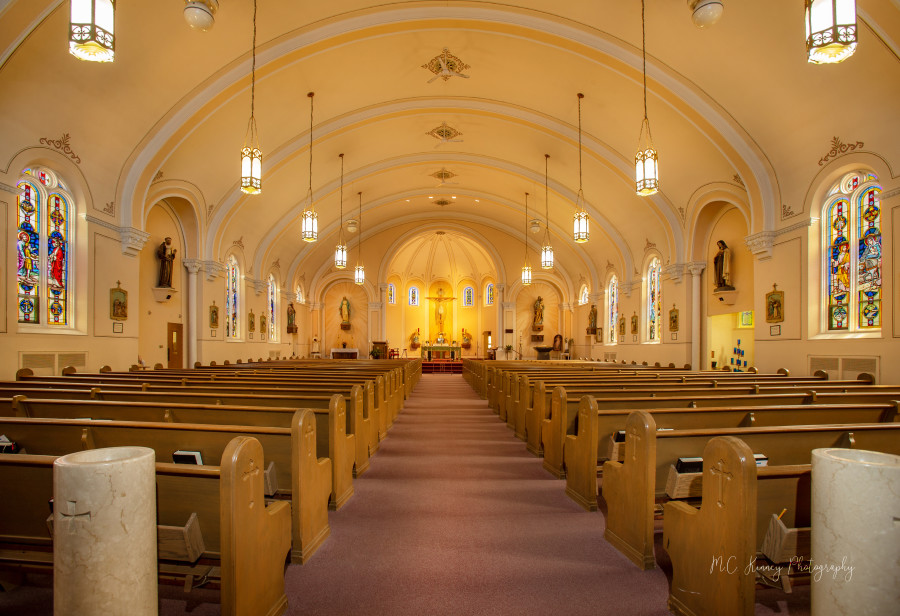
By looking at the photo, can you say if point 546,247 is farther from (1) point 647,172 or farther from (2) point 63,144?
(2) point 63,144

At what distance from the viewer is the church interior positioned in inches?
273

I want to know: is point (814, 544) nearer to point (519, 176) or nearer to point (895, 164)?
point (895, 164)

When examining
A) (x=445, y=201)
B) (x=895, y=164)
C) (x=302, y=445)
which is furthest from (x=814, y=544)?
(x=445, y=201)

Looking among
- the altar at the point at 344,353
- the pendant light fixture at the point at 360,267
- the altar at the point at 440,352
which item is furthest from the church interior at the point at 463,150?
the altar at the point at 440,352

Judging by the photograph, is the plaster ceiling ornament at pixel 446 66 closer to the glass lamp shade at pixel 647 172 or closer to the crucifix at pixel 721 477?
the glass lamp shade at pixel 647 172

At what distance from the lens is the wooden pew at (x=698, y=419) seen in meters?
3.59

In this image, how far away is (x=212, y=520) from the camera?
226 centimetres

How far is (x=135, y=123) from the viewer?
28.3 ft

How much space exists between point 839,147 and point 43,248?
42.6 feet

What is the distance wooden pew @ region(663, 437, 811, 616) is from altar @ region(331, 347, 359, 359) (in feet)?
68.4

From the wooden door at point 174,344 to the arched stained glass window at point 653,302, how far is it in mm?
12990

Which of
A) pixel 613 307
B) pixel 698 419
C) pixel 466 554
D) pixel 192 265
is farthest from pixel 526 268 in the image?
pixel 466 554

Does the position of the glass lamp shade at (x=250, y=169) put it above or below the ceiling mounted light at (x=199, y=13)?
below

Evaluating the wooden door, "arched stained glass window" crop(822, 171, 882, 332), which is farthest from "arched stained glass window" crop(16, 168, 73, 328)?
"arched stained glass window" crop(822, 171, 882, 332)
